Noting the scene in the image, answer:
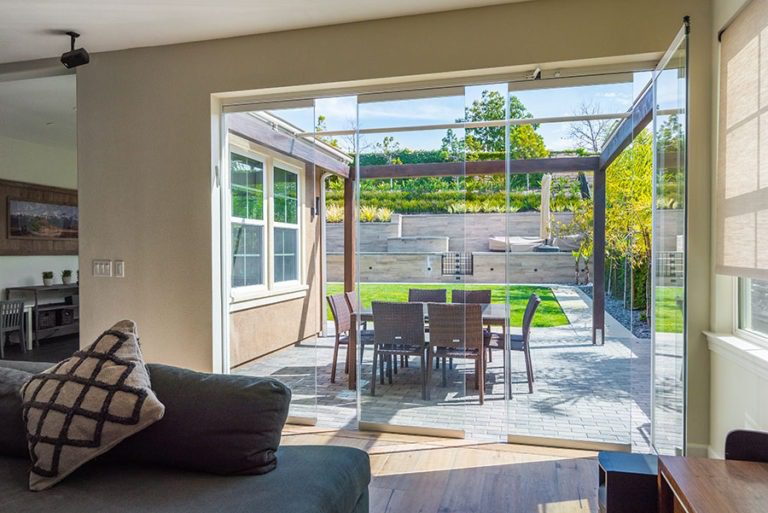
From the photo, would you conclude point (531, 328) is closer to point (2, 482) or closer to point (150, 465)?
point (150, 465)

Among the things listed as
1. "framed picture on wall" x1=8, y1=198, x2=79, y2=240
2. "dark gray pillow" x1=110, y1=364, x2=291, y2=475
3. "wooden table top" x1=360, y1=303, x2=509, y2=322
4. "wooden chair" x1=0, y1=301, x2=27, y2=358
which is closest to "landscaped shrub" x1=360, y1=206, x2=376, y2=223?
"wooden table top" x1=360, y1=303, x2=509, y2=322

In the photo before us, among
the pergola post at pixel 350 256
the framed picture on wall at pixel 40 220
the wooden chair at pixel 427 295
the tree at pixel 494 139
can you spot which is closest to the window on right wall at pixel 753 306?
the tree at pixel 494 139

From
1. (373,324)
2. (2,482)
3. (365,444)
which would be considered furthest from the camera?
(373,324)

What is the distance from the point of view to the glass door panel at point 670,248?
2477 millimetres

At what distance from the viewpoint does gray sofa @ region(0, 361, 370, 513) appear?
1.43m

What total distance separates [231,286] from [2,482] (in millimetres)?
2351

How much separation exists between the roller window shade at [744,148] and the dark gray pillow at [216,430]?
2097 mm

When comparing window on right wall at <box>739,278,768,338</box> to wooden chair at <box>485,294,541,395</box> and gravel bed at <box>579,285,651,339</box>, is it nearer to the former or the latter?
gravel bed at <box>579,285,651,339</box>

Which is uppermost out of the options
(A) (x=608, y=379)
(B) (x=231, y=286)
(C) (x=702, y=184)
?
(C) (x=702, y=184)

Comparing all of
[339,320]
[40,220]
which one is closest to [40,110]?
[40,220]

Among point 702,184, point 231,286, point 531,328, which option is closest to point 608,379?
point 531,328

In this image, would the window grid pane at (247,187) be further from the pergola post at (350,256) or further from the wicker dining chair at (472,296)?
the wicker dining chair at (472,296)

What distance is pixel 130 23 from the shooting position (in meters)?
3.24

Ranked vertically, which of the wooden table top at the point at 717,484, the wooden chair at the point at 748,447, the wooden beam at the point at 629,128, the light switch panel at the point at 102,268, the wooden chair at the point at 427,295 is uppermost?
the wooden beam at the point at 629,128
